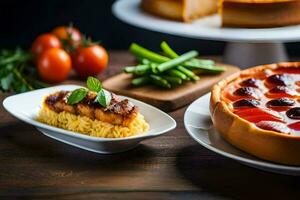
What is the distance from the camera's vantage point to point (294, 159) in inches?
75.4

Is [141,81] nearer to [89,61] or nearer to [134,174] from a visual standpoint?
[89,61]

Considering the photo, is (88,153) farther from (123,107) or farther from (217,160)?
(217,160)

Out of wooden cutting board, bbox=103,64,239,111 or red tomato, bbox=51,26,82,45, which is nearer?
wooden cutting board, bbox=103,64,239,111

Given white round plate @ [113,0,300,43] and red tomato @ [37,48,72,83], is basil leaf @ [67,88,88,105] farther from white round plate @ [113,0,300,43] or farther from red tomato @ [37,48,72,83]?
red tomato @ [37,48,72,83]

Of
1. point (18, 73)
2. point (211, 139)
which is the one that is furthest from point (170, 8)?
point (211, 139)

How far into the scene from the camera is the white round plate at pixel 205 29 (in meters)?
2.81

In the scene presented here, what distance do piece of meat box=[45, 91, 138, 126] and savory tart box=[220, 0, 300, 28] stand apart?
108 cm

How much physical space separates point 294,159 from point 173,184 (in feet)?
1.19

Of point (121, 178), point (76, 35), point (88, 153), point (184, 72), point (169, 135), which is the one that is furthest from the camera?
point (76, 35)

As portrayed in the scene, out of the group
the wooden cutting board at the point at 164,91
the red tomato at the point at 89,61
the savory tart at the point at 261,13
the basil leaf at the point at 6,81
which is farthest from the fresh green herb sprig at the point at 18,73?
the savory tart at the point at 261,13

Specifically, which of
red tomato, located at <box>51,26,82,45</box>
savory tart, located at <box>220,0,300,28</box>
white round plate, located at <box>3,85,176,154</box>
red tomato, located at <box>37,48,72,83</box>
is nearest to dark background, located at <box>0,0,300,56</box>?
red tomato, located at <box>51,26,82,45</box>

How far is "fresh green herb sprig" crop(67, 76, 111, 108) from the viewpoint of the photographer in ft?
7.16

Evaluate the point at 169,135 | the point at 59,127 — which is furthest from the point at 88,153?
the point at 169,135

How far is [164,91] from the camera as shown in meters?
2.76
